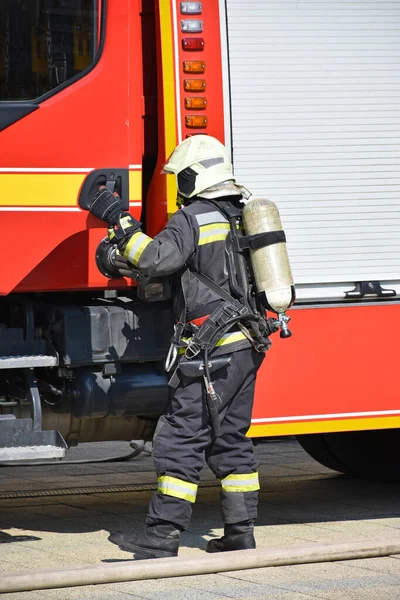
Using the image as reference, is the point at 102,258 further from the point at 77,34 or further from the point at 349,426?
the point at 349,426

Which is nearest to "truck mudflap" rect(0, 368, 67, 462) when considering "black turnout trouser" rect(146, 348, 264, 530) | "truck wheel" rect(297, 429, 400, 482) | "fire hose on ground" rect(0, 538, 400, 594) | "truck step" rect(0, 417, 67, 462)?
"truck step" rect(0, 417, 67, 462)

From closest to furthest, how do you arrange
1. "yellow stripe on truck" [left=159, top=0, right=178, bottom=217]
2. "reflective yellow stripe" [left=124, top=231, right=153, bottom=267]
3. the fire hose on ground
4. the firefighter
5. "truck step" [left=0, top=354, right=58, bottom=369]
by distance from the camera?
the fire hose on ground < "reflective yellow stripe" [left=124, top=231, right=153, bottom=267] < the firefighter < "truck step" [left=0, top=354, right=58, bottom=369] < "yellow stripe on truck" [left=159, top=0, right=178, bottom=217]

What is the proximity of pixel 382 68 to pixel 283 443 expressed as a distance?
4.20 meters

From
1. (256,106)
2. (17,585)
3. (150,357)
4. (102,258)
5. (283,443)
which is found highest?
(256,106)

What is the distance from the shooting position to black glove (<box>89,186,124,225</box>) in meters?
5.42

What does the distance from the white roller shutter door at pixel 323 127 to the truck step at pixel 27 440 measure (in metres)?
1.28

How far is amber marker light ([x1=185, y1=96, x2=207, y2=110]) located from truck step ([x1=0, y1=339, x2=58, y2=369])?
3.94 feet

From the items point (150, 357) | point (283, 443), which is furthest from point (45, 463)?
point (150, 357)

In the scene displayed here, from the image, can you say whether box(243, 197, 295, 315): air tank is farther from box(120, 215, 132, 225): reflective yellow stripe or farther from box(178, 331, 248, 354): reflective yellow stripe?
box(120, 215, 132, 225): reflective yellow stripe

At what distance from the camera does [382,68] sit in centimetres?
594

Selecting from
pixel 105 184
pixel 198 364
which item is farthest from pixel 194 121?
pixel 198 364

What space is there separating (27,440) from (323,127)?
1.90 meters

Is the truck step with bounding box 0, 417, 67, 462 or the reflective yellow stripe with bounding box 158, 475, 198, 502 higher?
the truck step with bounding box 0, 417, 67, 462

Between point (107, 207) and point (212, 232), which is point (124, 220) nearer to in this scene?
point (107, 207)
